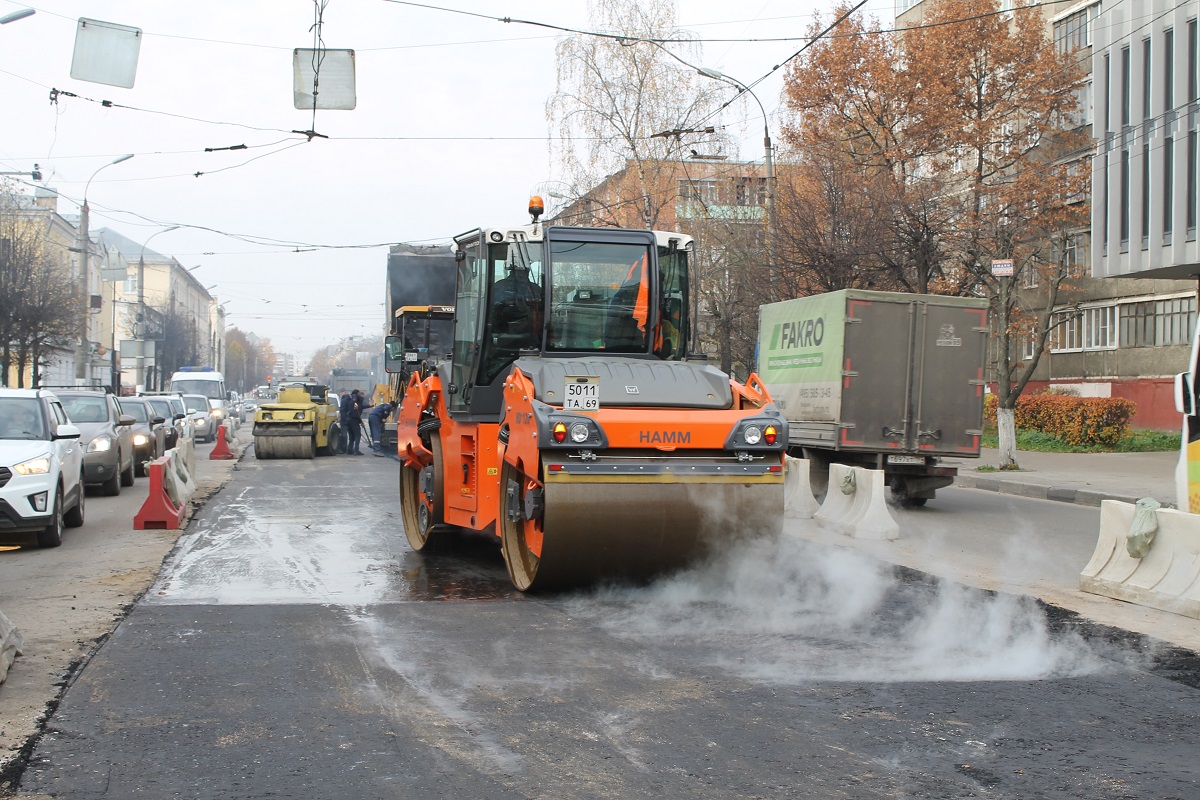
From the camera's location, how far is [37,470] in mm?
11758

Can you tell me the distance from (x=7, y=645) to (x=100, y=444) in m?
12.3

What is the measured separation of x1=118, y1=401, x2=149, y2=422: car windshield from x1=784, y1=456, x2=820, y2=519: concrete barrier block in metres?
13.9

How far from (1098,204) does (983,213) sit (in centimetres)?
266

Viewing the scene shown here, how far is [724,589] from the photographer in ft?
28.4

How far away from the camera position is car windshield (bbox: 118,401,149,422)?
23.4 metres

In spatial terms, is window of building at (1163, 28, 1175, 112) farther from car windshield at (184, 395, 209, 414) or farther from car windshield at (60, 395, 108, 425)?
car windshield at (184, 395, 209, 414)

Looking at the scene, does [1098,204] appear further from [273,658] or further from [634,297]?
[273,658]

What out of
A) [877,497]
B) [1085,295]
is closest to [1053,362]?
[1085,295]

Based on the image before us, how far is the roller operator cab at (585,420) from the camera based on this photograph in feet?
26.2

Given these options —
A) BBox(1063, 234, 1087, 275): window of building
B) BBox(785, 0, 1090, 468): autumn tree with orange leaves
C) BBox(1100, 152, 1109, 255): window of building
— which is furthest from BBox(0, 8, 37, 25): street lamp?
BBox(1063, 234, 1087, 275): window of building

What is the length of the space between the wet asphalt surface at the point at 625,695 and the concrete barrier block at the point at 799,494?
5.60 metres

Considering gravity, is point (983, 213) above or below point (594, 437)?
above

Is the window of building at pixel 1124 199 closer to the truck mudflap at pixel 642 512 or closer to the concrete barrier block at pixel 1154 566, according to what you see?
the concrete barrier block at pixel 1154 566

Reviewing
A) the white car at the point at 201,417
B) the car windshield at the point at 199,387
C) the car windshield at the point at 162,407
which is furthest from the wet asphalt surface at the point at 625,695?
the car windshield at the point at 199,387
